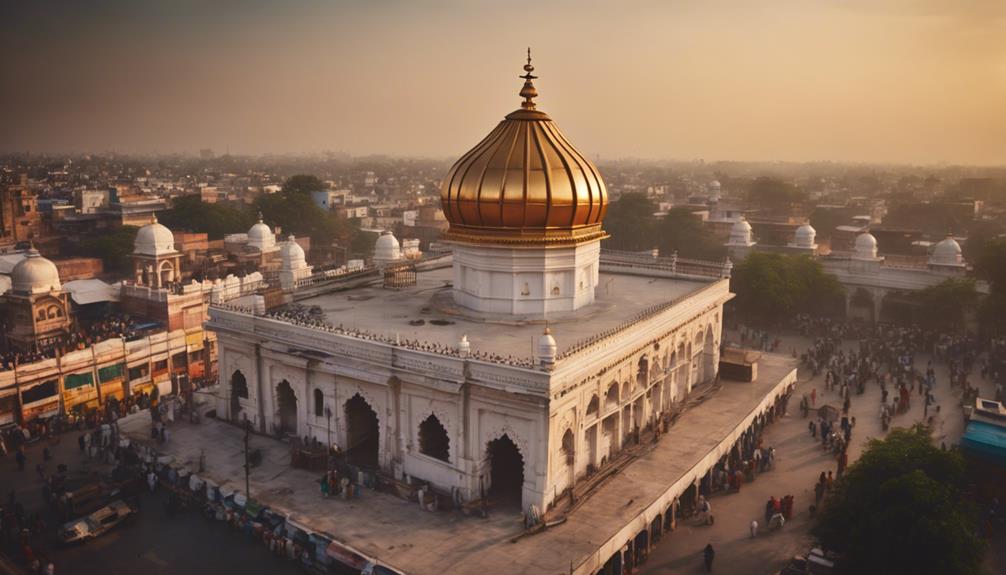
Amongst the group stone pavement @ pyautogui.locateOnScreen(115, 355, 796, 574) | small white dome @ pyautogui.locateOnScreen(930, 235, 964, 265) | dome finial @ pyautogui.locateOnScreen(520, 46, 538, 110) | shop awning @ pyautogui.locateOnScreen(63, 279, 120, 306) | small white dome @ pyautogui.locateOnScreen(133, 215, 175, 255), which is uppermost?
dome finial @ pyautogui.locateOnScreen(520, 46, 538, 110)

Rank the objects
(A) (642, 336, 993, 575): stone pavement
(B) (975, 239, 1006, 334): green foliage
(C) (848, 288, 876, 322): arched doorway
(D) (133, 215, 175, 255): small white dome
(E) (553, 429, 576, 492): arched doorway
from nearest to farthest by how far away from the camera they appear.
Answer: (A) (642, 336, 993, 575): stone pavement → (E) (553, 429, 576, 492): arched doorway → (B) (975, 239, 1006, 334): green foliage → (D) (133, 215, 175, 255): small white dome → (C) (848, 288, 876, 322): arched doorway

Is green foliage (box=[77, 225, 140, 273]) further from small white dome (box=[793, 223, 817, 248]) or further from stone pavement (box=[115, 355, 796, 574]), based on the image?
small white dome (box=[793, 223, 817, 248])

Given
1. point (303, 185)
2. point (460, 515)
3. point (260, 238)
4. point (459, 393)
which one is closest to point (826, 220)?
point (303, 185)

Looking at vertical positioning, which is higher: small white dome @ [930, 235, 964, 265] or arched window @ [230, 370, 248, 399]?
small white dome @ [930, 235, 964, 265]

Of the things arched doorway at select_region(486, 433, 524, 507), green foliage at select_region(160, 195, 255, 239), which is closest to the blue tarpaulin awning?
Result: arched doorway at select_region(486, 433, 524, 507)

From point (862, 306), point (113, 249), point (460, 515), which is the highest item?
point (113, 249)

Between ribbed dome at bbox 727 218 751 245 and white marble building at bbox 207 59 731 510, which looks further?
ribbed dome at bbox 727 218 751 245

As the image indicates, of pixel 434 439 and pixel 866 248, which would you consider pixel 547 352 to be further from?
pixel 866 248
